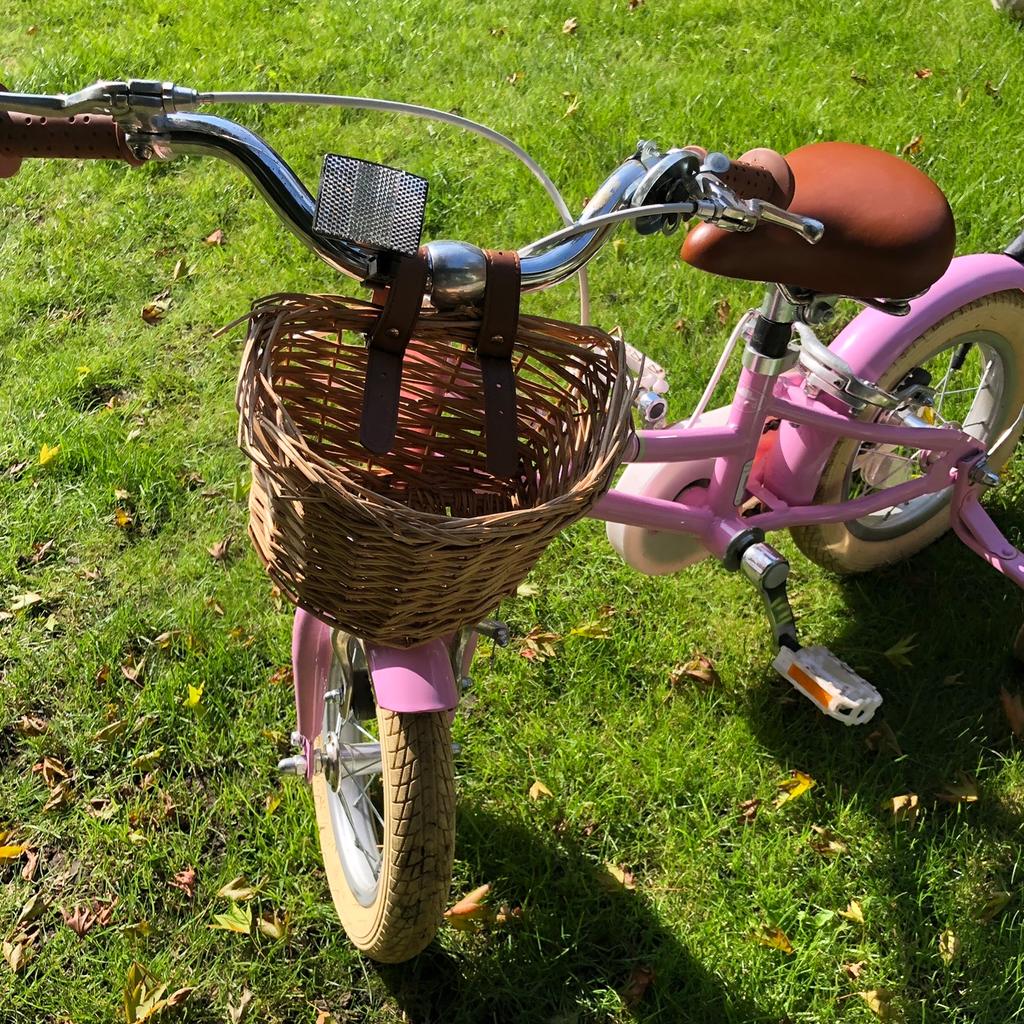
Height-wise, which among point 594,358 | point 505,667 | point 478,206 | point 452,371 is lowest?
point 505,667

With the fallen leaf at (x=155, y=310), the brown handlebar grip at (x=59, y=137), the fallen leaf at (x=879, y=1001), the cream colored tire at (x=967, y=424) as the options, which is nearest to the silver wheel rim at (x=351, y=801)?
the brown handlebar grip at (x=59, y=137)

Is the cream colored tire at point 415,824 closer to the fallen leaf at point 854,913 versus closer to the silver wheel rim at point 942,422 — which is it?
the fallen leaf at point 854,913

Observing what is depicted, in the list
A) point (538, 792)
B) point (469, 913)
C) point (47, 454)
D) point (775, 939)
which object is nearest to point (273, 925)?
point (469, 913)

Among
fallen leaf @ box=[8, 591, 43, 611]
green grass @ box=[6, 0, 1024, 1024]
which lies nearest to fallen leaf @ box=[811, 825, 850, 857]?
green grass @ box=[6, 0, 1024, 1024]

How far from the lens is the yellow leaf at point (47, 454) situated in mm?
3057

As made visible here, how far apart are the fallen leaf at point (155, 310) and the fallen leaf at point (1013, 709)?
292cm

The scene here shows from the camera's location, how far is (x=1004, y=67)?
426 cm

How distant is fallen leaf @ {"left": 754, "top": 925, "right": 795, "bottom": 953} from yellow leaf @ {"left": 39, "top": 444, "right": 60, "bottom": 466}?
7.81 ft

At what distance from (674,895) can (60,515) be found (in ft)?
6.58

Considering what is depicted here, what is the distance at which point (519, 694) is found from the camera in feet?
8.38

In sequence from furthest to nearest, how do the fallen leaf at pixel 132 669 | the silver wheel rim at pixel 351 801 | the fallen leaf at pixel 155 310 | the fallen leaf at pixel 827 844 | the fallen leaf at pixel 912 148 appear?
1. the fallen leaf at pixel 912 148
2. the fallen leaf at pixel 155 310
3. the fallen leaf at pixel 132 669
4. the fallen leaf at pixel 827 844
5. the silver wheel rim at pixel 351 801

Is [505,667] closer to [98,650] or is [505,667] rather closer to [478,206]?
[98,650]

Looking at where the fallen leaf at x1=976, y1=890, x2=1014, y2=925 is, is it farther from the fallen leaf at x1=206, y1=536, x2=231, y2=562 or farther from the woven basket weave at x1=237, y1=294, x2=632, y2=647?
the fallen leaf at x1=206, y1=536, x2=231, y2=562

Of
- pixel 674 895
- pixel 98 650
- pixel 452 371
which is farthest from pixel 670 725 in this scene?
pixel 98 650
